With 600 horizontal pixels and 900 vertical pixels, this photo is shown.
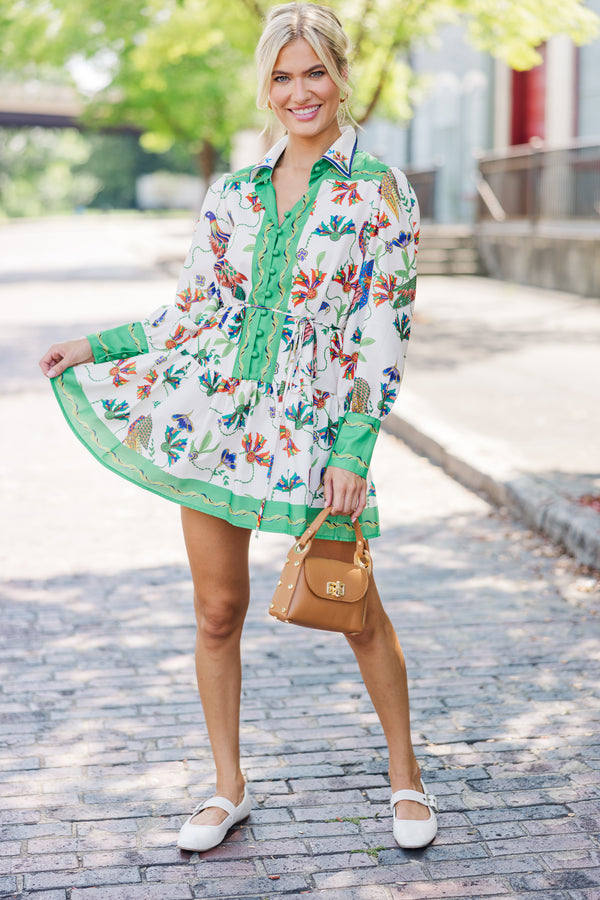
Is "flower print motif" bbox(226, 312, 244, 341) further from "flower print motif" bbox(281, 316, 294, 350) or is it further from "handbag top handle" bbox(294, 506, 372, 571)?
"handbag top handle" bbox(294, 506, 372, 571)

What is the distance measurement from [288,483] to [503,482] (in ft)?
13.3

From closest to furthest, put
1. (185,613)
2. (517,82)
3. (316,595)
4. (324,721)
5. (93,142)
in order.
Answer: (316,595), (324,721), (185,613), (517,82), (93,142)

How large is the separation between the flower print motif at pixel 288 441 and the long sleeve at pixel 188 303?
408 mm

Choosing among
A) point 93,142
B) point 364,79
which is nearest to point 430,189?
point 364,79

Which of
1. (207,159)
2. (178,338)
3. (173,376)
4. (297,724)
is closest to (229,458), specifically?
(173,376)

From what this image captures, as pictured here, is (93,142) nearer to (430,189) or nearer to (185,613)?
(430,189)

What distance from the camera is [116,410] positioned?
314 centimetres

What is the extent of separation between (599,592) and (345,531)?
265 centimetres

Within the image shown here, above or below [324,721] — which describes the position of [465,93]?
above

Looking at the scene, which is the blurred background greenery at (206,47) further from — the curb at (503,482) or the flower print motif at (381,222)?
the curb at (503,482)

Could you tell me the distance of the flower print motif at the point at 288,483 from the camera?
286 cm

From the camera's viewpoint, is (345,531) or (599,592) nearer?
(345,531)

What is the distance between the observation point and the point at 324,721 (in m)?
3.88

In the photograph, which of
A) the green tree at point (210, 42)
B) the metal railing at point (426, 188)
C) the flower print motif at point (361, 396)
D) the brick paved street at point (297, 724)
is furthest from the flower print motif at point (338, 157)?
the metal railing at point (426, 188)
